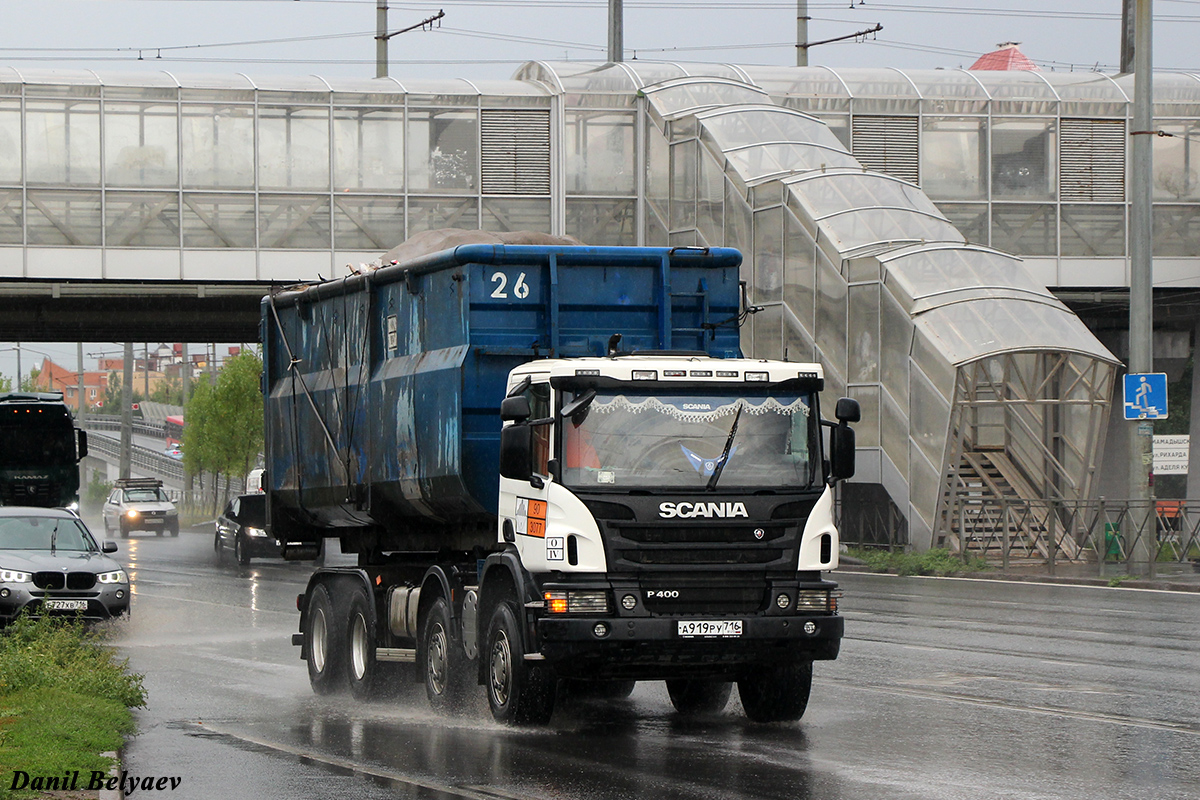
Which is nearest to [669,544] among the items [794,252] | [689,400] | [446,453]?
[689,400]

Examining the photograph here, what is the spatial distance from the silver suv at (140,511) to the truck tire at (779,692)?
4965 centimetres

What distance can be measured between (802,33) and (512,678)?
48.1 m

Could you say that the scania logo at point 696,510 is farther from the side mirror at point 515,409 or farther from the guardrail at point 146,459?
the guardrail at point 146,459

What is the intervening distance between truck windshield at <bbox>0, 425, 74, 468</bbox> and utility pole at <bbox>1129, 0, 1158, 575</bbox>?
1007 inches

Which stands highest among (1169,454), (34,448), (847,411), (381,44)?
(381,44)

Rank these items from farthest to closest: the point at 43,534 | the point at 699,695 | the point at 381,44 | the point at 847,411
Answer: the point at 381,44, the point at 43,534, the point at 699,695, the point at 847,411

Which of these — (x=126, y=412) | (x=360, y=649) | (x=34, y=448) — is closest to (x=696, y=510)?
(x=360, y=649)

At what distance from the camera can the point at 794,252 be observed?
3797 centimetres

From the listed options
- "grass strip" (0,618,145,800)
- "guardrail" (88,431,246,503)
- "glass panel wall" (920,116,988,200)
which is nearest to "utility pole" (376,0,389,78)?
"glass panel wall" (920,116,988,200)

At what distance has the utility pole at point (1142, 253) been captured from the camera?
90.6 feet

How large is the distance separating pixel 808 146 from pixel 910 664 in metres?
24.9

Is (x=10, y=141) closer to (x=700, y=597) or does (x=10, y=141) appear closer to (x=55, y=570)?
(x=55, y=570)

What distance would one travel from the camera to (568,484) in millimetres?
11164

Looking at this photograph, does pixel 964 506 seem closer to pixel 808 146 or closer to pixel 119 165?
pixel 808 146
